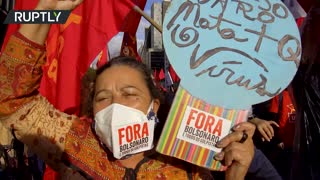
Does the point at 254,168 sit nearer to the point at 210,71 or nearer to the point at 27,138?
the point at 210,71

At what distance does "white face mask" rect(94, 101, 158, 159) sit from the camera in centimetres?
175

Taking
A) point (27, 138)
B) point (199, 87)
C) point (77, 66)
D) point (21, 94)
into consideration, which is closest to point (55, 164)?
point (27, 138)

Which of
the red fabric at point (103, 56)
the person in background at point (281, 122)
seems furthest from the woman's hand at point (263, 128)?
the person in background at point (281, 122)

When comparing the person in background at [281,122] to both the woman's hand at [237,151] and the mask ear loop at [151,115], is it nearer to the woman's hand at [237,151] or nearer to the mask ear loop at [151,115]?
the mask ear loop at [151,115]

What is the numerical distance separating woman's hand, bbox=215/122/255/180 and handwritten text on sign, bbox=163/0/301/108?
9 centimetres

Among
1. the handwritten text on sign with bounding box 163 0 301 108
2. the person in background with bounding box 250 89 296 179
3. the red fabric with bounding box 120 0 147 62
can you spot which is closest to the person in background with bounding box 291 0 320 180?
the handwritten text on sign with bounding box 163 0 301 108

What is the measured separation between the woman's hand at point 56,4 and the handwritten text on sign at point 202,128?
566 mm

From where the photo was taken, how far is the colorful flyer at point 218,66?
168cm

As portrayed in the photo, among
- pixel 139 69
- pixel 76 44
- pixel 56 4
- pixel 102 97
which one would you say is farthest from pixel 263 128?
pixel 76 44

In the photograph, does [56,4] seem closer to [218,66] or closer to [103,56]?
[218,66]

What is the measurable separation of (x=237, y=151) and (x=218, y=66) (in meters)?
0.31

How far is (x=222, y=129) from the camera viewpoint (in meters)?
1.66

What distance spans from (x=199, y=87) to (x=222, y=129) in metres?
0.17

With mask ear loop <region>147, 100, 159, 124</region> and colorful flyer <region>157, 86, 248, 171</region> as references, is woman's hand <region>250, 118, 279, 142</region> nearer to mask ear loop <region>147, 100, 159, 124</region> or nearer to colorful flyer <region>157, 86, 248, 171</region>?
colorful flyer <region>157, 86, 248, 171</region>
